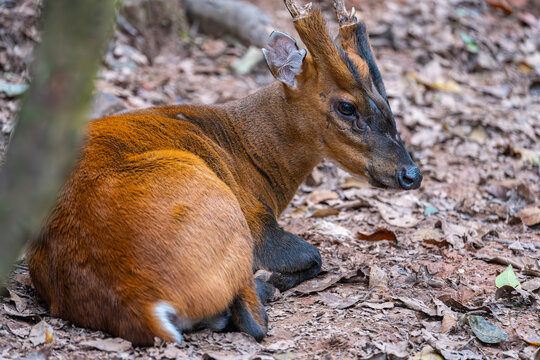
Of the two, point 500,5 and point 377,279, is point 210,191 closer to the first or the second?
point 377,279

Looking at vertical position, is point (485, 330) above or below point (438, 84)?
below

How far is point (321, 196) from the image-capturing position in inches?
267

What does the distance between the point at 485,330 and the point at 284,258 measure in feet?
4.87

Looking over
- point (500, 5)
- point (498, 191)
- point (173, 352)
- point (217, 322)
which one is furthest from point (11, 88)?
point (500, 5)

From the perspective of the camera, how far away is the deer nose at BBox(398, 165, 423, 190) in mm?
5035

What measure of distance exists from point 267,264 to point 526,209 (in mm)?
3132

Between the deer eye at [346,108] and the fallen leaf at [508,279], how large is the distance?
168 centimetres

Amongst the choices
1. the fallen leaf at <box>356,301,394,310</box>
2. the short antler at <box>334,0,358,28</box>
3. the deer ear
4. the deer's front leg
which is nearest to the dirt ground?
the fallen leaf at <box>356,301,394,310</box>

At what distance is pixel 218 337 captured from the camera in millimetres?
3812

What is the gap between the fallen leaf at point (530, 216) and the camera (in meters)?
6.12

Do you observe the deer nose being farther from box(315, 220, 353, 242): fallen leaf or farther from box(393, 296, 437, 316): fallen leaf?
box(393, 296, 437, 316): fallen leaf

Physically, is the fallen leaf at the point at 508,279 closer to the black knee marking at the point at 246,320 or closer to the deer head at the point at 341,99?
the deer head at the point at 341,99

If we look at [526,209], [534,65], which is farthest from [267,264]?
[534,65]

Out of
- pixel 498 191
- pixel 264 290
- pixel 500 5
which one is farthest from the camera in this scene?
pixel 500 5
